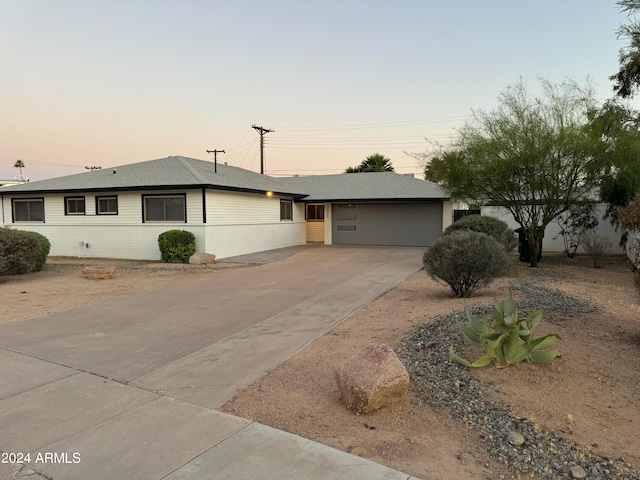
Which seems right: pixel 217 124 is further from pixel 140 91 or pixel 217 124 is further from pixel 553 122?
pixel 553 122

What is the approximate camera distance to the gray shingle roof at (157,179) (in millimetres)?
16559

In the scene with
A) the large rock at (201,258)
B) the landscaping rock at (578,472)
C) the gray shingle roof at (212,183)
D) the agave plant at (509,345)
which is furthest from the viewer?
the gray shingle roof at (212,183)

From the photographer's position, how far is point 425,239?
22.7 m

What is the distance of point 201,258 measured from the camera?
15.2m

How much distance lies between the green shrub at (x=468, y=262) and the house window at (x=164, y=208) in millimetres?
11509

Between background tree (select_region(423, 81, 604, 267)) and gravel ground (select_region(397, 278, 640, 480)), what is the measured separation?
8.02 metres

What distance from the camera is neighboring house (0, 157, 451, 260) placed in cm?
1672

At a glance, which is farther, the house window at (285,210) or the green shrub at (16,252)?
the house window at (285,210)

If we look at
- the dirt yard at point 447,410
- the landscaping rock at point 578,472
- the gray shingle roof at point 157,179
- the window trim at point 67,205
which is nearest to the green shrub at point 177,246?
the gray shingle roof at point 157,179

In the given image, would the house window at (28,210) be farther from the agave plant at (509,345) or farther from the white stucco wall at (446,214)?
the agave plant at (509,345)

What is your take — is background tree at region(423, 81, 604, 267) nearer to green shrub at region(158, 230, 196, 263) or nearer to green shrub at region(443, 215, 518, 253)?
green shrub at region(443, 215, 518, 253)

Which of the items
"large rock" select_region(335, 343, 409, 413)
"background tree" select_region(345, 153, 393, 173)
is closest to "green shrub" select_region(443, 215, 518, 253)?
"large rock" select_region(335, 343, 409, 413)

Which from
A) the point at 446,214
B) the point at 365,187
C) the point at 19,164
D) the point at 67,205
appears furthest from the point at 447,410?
the point at 19,164

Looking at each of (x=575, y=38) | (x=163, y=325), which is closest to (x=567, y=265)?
(x=575, y=38)
